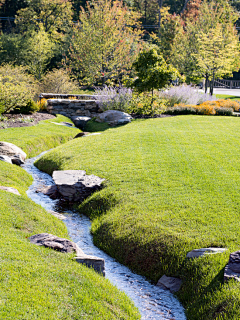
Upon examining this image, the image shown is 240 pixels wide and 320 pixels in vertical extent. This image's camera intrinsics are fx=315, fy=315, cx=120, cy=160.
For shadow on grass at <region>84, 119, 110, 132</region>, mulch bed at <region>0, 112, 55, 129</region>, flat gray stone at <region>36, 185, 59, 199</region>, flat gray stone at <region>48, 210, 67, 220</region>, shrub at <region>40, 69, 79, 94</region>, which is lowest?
flat gray stone at <region>48, 210, 67, 220</region>

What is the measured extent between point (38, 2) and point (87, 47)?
54.0ft

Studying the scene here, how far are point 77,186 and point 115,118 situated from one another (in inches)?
305

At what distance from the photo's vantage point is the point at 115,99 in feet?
56.1

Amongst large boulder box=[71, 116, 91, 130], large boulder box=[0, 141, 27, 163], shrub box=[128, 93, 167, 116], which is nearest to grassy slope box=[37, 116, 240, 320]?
large boulder box=[0, 141, 27, 163]

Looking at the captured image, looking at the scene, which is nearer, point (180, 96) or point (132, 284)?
point (132, 284)

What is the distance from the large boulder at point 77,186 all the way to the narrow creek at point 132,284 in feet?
1.86

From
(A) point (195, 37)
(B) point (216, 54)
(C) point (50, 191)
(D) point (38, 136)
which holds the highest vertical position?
(A) point (195, 37)

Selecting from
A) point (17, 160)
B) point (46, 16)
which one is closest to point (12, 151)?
point (17, 160)

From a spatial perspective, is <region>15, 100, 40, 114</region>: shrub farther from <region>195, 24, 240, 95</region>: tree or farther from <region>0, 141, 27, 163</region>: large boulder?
<region>195, 24, 240, 95</region>: tree

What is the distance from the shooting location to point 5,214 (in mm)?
5840

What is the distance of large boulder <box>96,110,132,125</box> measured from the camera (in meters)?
14.7

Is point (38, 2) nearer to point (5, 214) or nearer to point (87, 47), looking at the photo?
point (87, 47)

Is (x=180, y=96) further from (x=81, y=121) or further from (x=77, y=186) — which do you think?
(x=77, y=186)

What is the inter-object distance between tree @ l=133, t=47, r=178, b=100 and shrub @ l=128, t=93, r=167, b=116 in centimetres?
97
